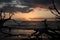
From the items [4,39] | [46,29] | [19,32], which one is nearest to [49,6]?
[46,29]

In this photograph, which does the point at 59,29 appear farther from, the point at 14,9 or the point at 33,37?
the point at 14,9

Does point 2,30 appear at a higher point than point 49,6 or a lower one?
lower

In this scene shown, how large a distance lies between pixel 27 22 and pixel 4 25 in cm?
169

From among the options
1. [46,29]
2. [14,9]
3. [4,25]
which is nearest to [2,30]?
[4,25]

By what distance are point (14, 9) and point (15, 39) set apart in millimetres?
2320

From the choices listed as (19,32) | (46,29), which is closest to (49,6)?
(46,29)

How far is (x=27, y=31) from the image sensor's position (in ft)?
53.3

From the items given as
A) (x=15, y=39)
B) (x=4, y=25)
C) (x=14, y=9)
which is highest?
(x=14, y=9)

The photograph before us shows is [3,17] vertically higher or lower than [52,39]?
higher

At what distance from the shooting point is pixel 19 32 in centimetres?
1683

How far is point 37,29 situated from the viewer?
15445mm

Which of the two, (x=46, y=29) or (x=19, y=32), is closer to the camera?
(x=46, y=29)

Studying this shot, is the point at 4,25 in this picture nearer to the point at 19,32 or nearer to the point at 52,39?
the point at 19,32

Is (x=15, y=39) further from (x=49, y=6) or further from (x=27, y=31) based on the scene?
(x=49, y=6)
